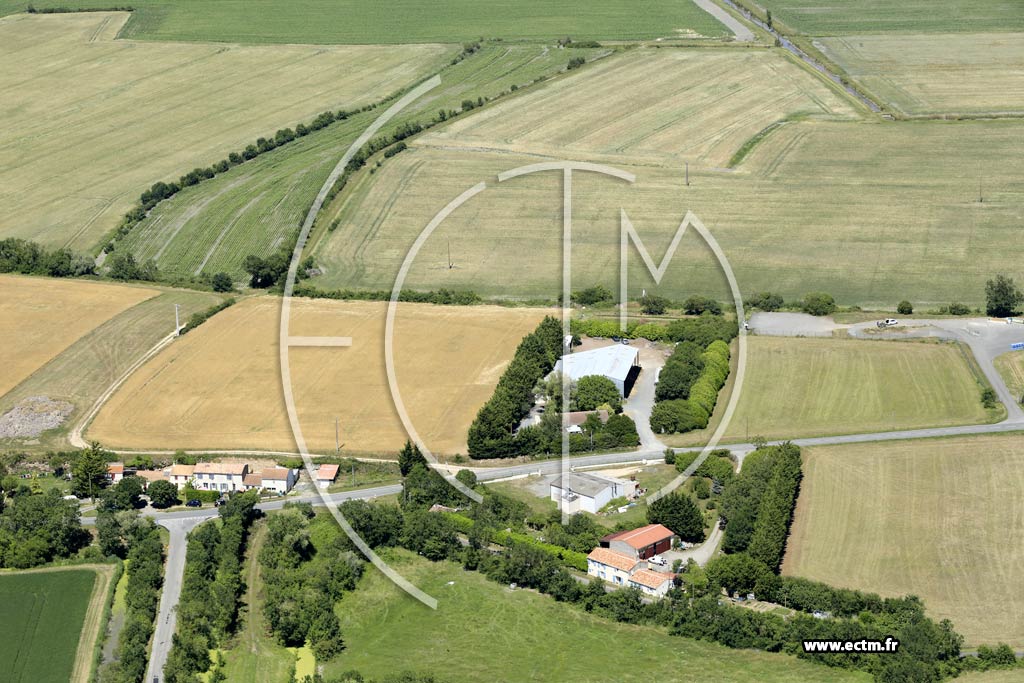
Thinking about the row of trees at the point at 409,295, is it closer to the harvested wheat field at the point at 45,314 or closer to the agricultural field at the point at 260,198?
the agricultural field at the point at 260,198

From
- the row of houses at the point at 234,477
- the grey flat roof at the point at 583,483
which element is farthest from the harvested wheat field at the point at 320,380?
the grey flat roof at the point at 583,483

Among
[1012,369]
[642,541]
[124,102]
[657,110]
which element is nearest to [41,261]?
[124,102]

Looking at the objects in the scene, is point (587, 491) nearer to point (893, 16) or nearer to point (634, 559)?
point (634, 559)

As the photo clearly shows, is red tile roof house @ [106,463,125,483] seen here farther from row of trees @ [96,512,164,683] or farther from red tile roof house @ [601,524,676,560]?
red tile roof house @ [601,524,676,560]

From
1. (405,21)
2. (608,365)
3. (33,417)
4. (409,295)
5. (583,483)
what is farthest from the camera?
(405,21)

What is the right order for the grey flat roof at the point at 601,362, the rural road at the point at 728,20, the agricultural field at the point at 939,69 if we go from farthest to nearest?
1. the rural road at the point at 728,20
2. the agricultural field at the point at 939,69
3. the grey flat roof at the point at 601,362

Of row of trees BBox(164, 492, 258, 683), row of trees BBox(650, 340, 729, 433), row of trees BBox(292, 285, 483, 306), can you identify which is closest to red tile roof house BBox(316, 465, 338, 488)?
row of trees BBox(164, 492, 258, 683)
